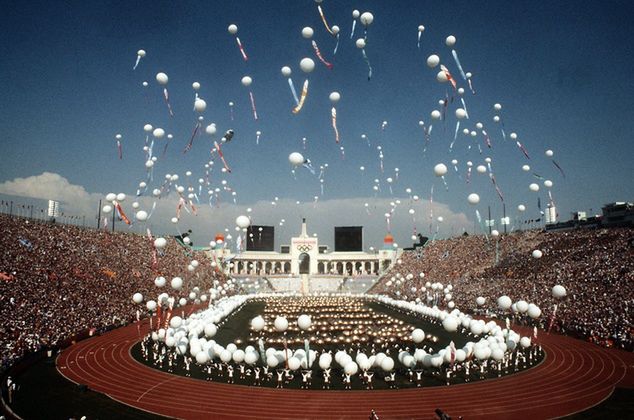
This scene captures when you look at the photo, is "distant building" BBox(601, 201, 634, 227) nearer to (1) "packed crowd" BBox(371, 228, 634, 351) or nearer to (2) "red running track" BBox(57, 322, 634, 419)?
(1) "packed crowd" BBox(371, 228, 634, 351)

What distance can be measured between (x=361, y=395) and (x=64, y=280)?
3161 cm

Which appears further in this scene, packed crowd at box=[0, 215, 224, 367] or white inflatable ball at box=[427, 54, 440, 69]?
packed crowd at box=[0, 215, 224, 367]

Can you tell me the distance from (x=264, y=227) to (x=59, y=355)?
68527 millimetres

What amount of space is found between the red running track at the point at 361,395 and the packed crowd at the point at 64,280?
17.8 ft

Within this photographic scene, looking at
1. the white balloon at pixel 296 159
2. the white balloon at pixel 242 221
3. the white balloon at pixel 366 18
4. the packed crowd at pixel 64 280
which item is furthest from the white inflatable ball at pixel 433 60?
the packed crowd at pixel 64 280

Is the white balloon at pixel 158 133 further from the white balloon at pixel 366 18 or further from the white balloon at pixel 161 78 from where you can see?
the white balloon at pixel 366 18

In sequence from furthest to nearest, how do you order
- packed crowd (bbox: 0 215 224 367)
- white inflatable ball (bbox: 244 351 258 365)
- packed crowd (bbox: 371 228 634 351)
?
1. packed crowd (bbox: 371 228 634 351)
2. packed crowd (bbox: 0 215 224 367)
3. white inflatable ball (bbox: 244 351 258 365)

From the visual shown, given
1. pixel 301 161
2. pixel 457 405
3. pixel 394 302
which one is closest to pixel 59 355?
pixel 301 161

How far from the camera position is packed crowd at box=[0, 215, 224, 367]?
26.5 metres

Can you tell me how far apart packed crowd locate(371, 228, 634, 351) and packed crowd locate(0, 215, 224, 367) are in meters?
30.3

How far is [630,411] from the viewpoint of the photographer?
15.3 meters

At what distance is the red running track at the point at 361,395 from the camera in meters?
15.5

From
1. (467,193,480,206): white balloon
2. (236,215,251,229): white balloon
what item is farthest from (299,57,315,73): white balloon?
(467,193,480,206): white balloon

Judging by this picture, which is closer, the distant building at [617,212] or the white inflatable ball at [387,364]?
the white inflatable ball at [387,364]
